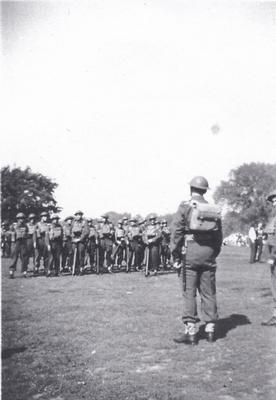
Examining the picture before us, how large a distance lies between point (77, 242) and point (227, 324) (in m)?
10.3

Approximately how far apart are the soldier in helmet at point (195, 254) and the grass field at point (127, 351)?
0.41m

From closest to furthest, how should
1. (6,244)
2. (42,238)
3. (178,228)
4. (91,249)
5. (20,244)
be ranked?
(178,228), (20,244), (42,238), (91,249), (6,244)

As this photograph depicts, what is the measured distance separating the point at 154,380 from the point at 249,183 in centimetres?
8717

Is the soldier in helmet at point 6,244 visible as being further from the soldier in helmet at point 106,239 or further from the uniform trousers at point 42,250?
the soldier in helmet at point 106,239

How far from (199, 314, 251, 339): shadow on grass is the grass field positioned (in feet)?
0.06

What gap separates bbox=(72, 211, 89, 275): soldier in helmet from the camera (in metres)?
17.7

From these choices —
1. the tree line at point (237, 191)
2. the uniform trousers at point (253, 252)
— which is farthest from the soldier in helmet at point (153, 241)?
the tree line at point (237, 191)

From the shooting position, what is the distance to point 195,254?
285 inches

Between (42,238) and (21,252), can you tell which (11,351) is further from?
(42,238)

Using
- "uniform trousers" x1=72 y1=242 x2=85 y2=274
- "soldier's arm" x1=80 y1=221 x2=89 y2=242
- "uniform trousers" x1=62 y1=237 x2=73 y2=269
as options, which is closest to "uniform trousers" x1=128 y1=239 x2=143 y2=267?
"uniform trousers" x1=62 y1=237 x2=73 y2=269

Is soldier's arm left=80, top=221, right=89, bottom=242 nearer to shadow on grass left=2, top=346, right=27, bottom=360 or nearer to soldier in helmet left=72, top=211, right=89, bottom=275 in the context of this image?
soldier in helmet left=72, top=211, right=89, bottom=275

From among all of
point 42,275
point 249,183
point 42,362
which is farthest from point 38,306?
point 249,183

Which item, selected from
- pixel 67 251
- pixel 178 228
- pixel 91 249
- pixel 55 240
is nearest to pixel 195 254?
pixel 178 228

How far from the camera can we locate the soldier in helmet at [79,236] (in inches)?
696
